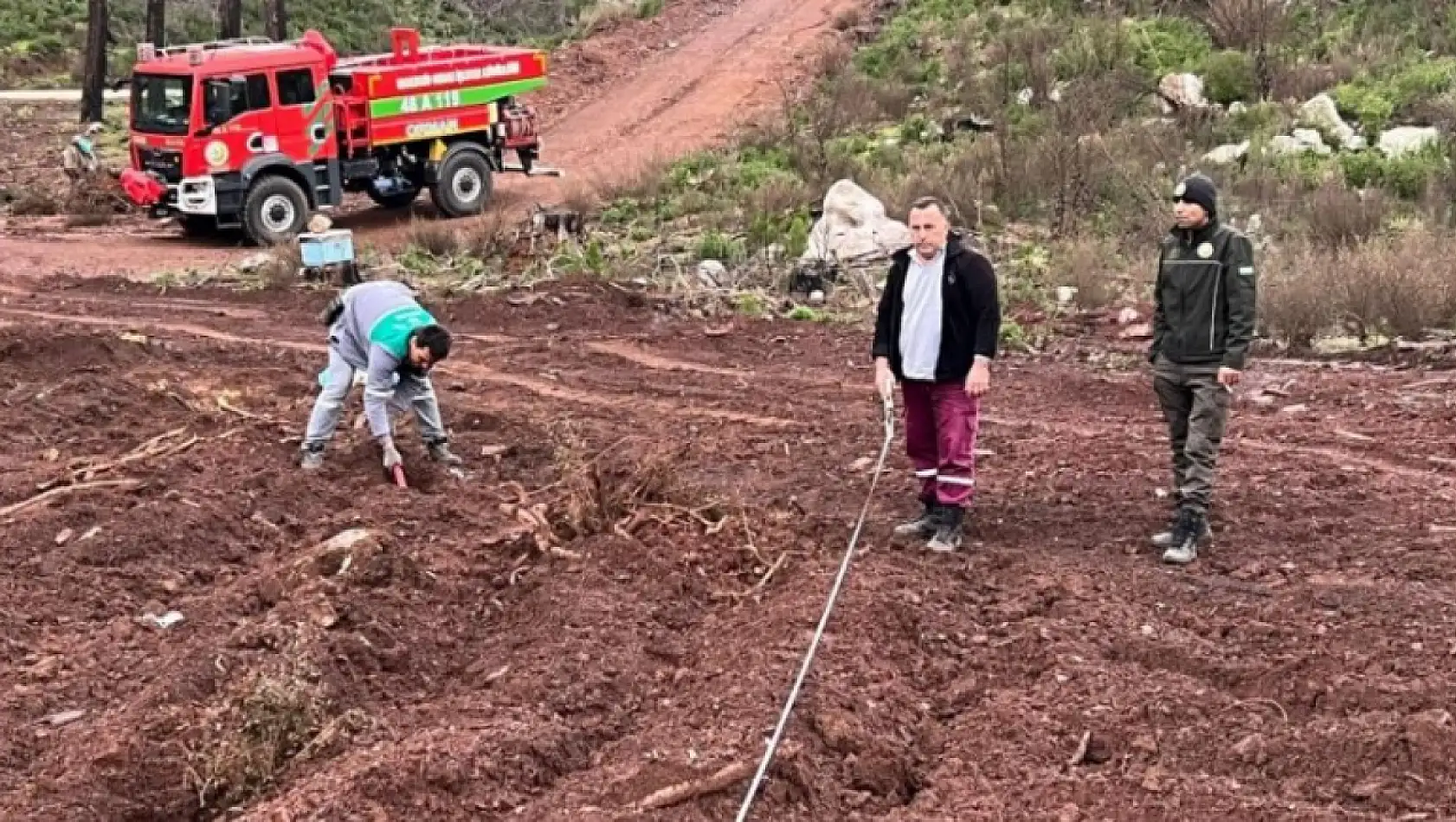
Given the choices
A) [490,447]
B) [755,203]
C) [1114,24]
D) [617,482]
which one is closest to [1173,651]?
[617,482]

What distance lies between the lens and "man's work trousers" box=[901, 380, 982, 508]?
6930 mm

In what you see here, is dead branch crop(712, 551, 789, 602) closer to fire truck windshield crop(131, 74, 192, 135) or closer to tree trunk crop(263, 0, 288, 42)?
fire truck windshield crop(131, 74, 192, 135)

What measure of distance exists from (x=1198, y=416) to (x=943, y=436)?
1.09 meters

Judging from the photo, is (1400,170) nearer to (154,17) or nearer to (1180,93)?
(1180,93)

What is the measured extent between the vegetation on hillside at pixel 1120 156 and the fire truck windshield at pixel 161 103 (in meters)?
4.76

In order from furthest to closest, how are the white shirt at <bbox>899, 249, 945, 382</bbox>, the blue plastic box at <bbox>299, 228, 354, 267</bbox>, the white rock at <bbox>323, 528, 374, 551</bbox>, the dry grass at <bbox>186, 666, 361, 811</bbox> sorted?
the blue plastic box at <bbox>299, 228, 354, 267</bbox> → the white rock at <bbox>323, 528, 374, 551</bbox> → the white shirt at <bbox>899, 249, 945, 382</bbox> → the dry grass at <bbox>186, 666, 361, 811</bbox>

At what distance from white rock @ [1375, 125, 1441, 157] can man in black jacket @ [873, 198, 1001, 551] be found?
10864mm

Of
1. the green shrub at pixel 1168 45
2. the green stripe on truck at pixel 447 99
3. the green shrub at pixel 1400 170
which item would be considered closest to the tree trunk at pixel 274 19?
the green stripe on truck at pixel 447 99

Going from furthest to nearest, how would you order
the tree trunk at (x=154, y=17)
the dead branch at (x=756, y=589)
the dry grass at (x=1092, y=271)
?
the tree trunk at (x=154, y=17) < the dry grass at (x=1092, y=271) < the dead branch at (x=756, y=589)

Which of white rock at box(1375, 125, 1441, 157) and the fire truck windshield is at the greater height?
the fire truck windshield

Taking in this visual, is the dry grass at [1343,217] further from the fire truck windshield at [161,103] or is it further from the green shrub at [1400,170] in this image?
the fire truck windshield at [161,103]

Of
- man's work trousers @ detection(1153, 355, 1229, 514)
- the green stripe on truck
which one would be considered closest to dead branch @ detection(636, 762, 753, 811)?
man's work trousers @ detection(1153, 355, 1229, 514)

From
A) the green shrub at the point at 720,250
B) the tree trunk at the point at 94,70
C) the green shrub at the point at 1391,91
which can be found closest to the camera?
the green shrub at the point at 720,250

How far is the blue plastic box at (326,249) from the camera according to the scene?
14.9m
